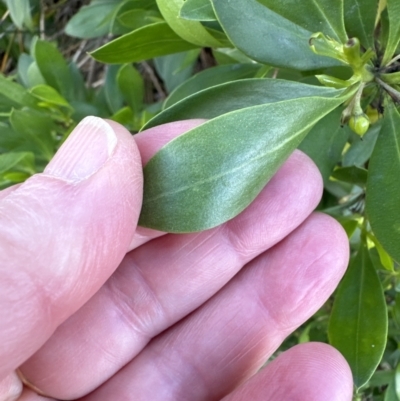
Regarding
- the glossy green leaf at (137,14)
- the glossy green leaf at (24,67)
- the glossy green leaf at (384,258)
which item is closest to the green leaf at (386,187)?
the glossy green leaf at (384,258)

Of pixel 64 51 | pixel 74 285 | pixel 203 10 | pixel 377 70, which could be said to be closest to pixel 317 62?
pixel 377 70

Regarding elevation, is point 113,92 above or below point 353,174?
above

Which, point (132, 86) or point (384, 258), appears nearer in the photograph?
point (384, 258)

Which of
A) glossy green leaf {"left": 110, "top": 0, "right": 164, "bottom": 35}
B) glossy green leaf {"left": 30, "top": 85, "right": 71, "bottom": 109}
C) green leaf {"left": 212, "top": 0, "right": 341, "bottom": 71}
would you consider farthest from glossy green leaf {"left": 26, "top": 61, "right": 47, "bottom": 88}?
green leaf {"left": 212, "top": 0, "right": 341, "bottom": 71}

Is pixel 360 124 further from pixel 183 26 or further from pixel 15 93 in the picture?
pixel 15 93

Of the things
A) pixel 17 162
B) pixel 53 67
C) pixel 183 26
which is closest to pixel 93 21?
pixel 53 67

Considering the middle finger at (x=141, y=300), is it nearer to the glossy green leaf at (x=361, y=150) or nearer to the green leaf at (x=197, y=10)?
the glossy green leaf at (x=361, y=150)

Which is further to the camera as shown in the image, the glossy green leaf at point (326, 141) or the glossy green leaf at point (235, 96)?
the glossy green leaf at point (326, 141)
